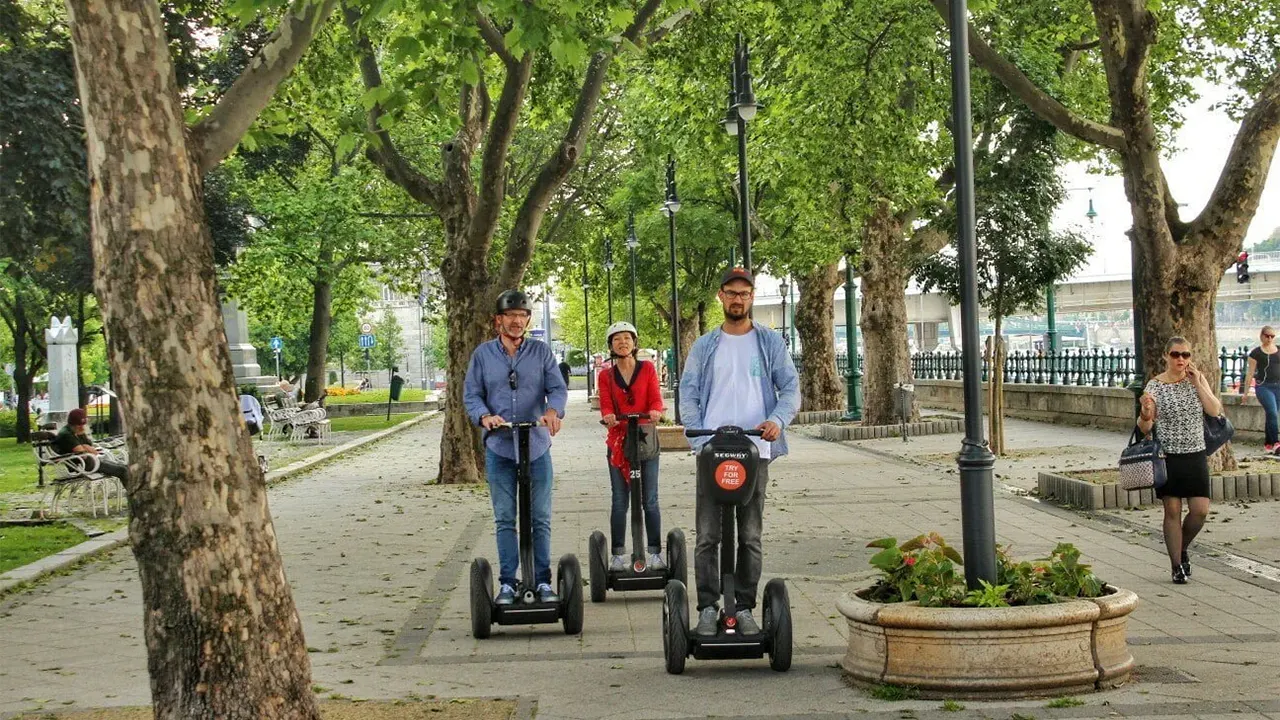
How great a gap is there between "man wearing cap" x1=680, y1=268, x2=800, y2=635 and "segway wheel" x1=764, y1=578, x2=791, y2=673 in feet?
0.24

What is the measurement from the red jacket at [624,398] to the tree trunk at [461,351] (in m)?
10.8

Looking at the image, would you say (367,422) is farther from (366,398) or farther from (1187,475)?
(1187,475)

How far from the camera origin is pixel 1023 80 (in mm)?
16031

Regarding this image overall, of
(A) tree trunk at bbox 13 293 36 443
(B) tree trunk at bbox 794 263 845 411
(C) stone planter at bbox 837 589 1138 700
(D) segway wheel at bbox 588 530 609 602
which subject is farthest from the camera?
(A) tree trunk at bbox 13 293 36 443

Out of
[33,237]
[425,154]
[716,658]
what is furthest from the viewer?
[425,154]

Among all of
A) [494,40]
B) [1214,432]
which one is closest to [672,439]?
[494,40]

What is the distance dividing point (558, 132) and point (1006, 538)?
30.2m

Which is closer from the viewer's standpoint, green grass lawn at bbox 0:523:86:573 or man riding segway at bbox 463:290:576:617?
man riding segway at bbox 463:290:576:617

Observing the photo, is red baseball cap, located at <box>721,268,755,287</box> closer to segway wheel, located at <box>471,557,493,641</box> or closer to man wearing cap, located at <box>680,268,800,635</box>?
man wearing cap, located at <box>680,268,800,635</box>

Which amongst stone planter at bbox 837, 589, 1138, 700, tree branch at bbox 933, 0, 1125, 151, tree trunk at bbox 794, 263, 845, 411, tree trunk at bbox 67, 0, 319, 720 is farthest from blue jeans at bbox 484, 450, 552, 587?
tree trunk at bbox 794, 263, 845, 411

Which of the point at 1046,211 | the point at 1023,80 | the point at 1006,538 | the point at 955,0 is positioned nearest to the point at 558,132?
the point at 1046,211

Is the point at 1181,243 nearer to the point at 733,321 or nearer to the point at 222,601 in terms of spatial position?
the point at 733,321

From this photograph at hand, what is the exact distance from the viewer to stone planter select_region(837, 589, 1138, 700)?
692cm

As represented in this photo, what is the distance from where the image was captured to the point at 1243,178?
1540cm
